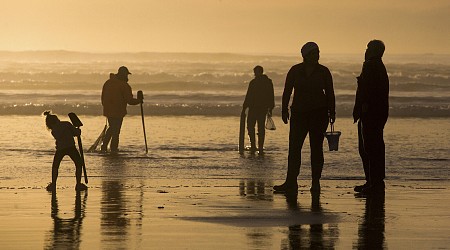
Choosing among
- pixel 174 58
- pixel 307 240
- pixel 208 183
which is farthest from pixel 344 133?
pixel 174 58

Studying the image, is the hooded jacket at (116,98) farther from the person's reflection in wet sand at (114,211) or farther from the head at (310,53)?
the head at (310,53)

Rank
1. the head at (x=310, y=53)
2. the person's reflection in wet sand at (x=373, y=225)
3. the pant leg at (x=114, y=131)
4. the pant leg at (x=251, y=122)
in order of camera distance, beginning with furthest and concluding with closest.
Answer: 1. the pant leg at (x=251, y=122)
2. the pant leg at (x=114, y=131)
3. the head at (x=310, y=53)
4. the person's reflection in wet sand at (x=373, y=225)

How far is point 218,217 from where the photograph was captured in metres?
12.7

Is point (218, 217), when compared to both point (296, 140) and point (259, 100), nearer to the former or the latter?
point (296, 140)

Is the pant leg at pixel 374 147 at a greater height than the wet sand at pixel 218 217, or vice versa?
the pant leg at pixel 374 147

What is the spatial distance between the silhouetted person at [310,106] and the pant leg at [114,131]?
830 cm

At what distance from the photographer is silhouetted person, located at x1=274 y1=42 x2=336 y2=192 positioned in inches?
595

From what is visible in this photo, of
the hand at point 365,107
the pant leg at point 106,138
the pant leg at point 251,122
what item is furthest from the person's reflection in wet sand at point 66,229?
the pant leg at point 251,122

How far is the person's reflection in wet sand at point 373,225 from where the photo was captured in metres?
10.9

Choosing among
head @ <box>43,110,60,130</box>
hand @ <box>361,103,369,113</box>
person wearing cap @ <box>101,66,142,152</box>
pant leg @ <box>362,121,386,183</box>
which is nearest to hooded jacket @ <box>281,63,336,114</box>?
hand @ <box>361,103,369,113</box>

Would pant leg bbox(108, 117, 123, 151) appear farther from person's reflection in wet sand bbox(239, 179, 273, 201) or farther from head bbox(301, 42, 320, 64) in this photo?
head bbox(301, 42, 320, 64)

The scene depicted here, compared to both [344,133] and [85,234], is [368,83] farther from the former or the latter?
[344,133]

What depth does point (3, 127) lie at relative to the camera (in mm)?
30453

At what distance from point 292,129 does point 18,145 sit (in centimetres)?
1018
